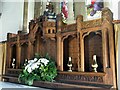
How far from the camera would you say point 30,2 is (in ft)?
18.0

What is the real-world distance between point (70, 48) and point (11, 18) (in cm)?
316

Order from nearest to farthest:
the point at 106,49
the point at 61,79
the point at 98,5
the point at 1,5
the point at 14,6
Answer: the point at 106,49 < the point at 61,79 < the point at 98,5 < the point at 14,6 < the point at 1,5

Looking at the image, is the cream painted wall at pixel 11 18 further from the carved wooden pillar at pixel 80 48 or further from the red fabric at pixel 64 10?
the carved wooden pillar at pixel 80 48

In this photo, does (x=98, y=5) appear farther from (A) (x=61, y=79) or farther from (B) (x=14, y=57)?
(B) (x=14, y=57)

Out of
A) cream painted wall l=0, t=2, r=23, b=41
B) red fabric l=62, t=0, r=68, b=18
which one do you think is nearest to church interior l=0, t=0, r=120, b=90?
red fabric l=62, t=0, r=68, b=18

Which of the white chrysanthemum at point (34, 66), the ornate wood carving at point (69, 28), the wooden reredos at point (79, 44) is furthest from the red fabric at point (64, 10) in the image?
the white chrysanthemum at point (34, 66)

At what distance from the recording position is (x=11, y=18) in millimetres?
5926

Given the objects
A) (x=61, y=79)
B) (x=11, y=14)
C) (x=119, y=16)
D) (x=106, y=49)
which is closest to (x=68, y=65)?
(x=61, y=79)

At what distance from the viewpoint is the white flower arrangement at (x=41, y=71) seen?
11.0ft

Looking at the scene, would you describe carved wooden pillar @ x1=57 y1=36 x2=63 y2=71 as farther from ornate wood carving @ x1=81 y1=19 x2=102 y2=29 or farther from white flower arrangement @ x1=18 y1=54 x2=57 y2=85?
ornate wood carving @ x1=81 y1=19 x2=102 y2=29

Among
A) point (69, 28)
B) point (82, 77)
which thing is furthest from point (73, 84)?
point (69, 28)

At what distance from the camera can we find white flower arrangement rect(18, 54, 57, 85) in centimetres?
336

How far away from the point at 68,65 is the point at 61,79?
0.32 meters

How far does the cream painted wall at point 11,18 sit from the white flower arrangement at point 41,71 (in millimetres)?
2391
